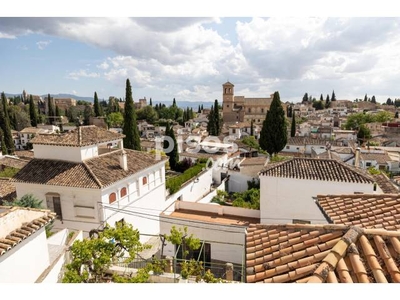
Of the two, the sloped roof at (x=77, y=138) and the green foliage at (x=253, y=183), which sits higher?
the sloped roof at (x=77, y=138)

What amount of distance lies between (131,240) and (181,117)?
54.0m

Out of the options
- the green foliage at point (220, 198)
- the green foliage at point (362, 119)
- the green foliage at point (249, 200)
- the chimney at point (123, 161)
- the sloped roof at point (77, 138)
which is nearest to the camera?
the sloped roof at point (77, 138)

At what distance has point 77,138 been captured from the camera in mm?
11547

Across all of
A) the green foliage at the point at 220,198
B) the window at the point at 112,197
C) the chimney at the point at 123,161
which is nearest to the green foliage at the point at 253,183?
the green foliage at the point at 220,198

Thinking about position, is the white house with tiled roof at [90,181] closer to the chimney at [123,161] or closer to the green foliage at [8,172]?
the chimney at [123,161]

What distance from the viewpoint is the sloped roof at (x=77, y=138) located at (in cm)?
1130

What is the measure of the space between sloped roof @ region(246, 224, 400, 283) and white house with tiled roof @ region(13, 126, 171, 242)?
7.68 meters

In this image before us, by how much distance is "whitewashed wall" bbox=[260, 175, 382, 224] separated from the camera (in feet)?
31.6

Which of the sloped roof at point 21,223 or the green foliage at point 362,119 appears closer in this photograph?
the sloped roof at point 21,223

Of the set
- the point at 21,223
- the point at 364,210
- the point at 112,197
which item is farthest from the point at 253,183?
the point at 21,223

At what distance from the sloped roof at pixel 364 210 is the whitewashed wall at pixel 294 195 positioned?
195 inches

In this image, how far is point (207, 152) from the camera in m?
24.1

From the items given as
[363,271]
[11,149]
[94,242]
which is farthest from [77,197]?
[11,149]
